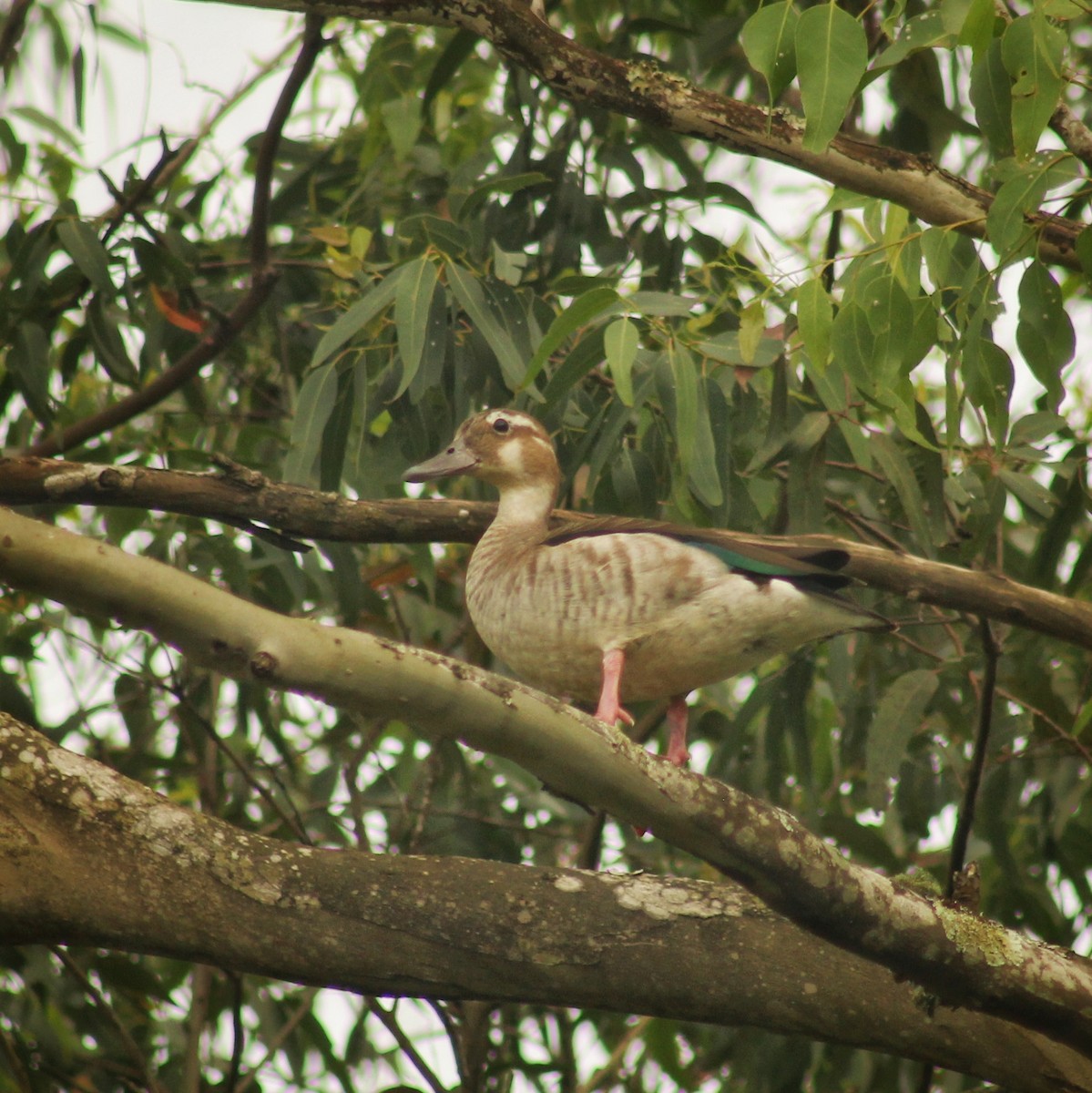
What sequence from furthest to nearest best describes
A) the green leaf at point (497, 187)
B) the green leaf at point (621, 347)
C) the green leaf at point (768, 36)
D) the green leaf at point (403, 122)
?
the green leaf at point (403, 122) → the green leaf at point (497, 187) → the green leaf at point (621, 347) → the green leaf at point (768, 36)

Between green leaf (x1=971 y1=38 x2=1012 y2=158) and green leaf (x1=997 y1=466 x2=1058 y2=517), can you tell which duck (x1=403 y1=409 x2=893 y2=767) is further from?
green leaf (x1=971 y1=38 x2=1012 y2=158)

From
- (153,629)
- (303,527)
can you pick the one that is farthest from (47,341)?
(153,629)

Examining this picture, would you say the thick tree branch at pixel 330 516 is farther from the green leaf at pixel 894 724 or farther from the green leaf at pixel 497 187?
the green leaf at pixel 497 187

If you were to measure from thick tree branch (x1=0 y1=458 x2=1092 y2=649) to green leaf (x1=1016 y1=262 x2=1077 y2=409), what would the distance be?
672 mm

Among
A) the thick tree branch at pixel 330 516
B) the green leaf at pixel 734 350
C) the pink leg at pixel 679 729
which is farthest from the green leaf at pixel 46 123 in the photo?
the pink leg at pixel 679 729

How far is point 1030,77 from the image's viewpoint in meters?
2.31

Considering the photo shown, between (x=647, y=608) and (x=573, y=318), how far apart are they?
661mm

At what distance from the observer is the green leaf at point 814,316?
2.67 meters

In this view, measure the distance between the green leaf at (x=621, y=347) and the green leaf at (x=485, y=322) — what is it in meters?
0.43

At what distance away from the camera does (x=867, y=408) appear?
3705mm

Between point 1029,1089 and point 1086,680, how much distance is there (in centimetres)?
176

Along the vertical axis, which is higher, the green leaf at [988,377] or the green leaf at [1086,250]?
the green leaf at [1086,250]

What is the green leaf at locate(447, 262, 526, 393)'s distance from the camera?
3340 mm

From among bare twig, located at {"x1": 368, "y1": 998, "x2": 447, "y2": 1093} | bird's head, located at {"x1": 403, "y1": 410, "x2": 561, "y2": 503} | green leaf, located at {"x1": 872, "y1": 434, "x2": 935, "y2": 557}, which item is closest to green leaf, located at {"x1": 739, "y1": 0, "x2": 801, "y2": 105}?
green leaf, located at {"x1": 872, "y1": 434, "x2": 935, "y2": 557}
